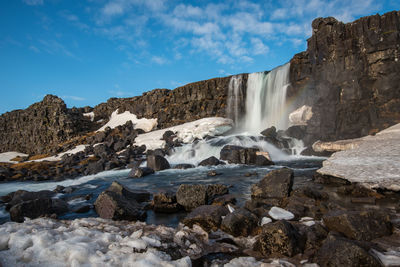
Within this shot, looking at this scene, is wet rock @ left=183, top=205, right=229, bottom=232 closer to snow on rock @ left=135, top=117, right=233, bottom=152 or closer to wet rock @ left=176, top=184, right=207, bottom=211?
wet rock @ left=176, top=184, right=207, bottom=211

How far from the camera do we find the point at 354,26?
24203 mm

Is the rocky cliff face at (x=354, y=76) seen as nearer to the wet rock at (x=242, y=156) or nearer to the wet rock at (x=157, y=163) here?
the wet rock at (x=242, y=156)

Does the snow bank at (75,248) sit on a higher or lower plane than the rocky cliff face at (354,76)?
lower

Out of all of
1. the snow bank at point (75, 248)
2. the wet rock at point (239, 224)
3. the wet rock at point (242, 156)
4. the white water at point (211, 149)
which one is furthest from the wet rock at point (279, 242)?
the white water at point (211, 149)

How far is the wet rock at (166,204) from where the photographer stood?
8.29 m

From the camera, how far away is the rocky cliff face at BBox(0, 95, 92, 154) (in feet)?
180

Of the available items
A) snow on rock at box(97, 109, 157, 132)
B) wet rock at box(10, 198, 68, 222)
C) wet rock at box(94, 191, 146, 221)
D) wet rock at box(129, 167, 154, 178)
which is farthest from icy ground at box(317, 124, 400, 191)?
snow on rock at box(97, 109, 157, 132)

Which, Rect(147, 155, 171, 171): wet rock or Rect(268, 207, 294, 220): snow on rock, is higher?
Rect(147, 155, 171, 171): wet rock

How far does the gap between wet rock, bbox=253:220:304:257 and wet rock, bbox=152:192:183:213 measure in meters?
4.29

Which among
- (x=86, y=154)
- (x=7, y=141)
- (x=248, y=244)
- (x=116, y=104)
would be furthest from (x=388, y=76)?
(x=7, y=141)

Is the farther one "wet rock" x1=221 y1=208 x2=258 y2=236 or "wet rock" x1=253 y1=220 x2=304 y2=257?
"wet rock" x1=221 y1=208 x2=258 y2=236

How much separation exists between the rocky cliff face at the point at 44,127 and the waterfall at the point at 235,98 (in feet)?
130

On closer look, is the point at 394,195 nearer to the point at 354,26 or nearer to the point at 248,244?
the point at 248,244

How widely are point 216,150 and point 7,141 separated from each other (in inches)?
3156
